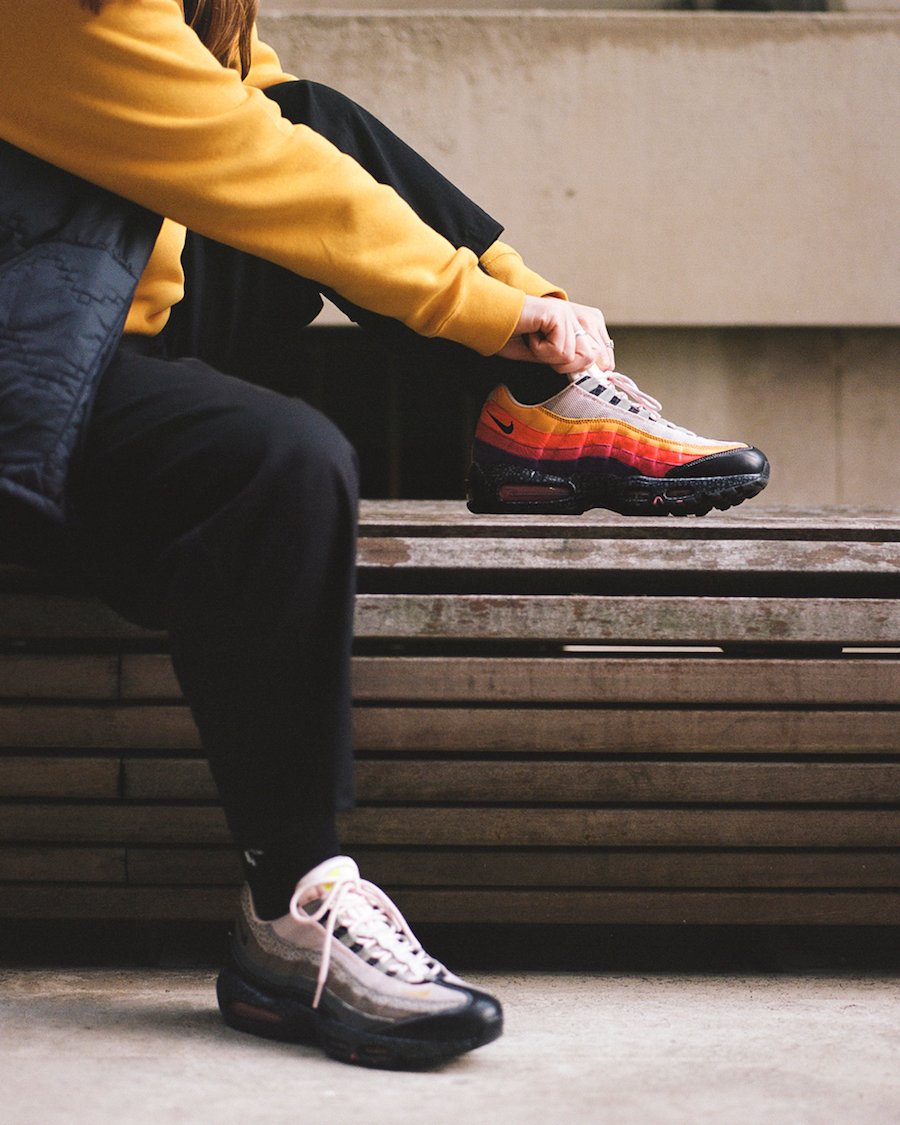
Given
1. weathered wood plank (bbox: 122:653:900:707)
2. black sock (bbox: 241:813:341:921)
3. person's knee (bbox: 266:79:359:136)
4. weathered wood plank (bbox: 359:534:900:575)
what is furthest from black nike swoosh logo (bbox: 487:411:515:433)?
black sock (bbox: 241:813:341:921)

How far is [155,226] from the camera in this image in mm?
1305

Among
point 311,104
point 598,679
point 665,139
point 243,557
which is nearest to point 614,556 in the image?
point 598,679

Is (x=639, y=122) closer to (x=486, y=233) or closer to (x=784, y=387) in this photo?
(x=784, y=387)

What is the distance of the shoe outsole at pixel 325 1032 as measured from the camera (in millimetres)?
1097

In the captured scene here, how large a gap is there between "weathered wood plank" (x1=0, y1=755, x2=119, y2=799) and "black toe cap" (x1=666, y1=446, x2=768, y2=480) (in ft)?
2.77

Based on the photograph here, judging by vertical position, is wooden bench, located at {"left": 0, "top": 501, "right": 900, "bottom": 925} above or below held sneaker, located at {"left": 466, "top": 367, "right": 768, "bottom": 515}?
below

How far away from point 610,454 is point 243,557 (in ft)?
2.15

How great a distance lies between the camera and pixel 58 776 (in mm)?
1443

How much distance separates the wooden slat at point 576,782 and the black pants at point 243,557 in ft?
0.98

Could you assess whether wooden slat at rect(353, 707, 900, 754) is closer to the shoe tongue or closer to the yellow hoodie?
the shoe tongue

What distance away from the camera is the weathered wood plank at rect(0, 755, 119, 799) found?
1.44 meters

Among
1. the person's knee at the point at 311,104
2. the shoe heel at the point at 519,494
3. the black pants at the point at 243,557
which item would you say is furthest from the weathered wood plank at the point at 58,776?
the person's knee at the point at 311,104

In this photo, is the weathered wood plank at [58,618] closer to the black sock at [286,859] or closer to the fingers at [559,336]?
the black sock at [286,859]

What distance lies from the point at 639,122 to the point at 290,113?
2.20 meters
